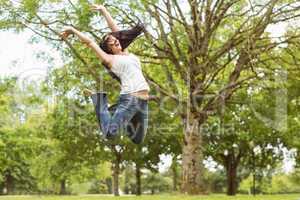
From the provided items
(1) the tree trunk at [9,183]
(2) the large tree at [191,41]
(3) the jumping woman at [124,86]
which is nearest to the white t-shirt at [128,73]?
(3) the jumping woman at [124,86]

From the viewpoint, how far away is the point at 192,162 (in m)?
18.3

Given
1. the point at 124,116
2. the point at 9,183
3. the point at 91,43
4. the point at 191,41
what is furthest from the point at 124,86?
the point at 9,183

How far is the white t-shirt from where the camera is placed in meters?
6.36

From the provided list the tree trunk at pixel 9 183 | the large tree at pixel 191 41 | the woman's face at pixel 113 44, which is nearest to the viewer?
the woman's face at pixel 113 44

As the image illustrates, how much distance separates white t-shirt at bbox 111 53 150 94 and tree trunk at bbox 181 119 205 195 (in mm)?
12113

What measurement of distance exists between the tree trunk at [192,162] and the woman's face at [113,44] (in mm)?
12288

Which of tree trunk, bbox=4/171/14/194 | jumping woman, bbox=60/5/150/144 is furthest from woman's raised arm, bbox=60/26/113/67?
tree trunk, bbox=4/171/14/194

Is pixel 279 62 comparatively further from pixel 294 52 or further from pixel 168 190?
pixel 168 190

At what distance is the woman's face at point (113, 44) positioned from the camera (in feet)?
20.8

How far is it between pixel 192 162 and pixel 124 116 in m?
12.3

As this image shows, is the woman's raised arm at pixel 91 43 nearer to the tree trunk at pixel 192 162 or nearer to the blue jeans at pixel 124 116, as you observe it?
the blue jeans at pixel 124 116

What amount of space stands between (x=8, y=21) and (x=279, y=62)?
33.9ft

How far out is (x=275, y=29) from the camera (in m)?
19.7

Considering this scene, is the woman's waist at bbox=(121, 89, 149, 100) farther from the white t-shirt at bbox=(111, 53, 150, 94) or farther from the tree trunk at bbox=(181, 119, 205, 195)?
the tree trunk at bbox=(181, 119, 205, 195)
